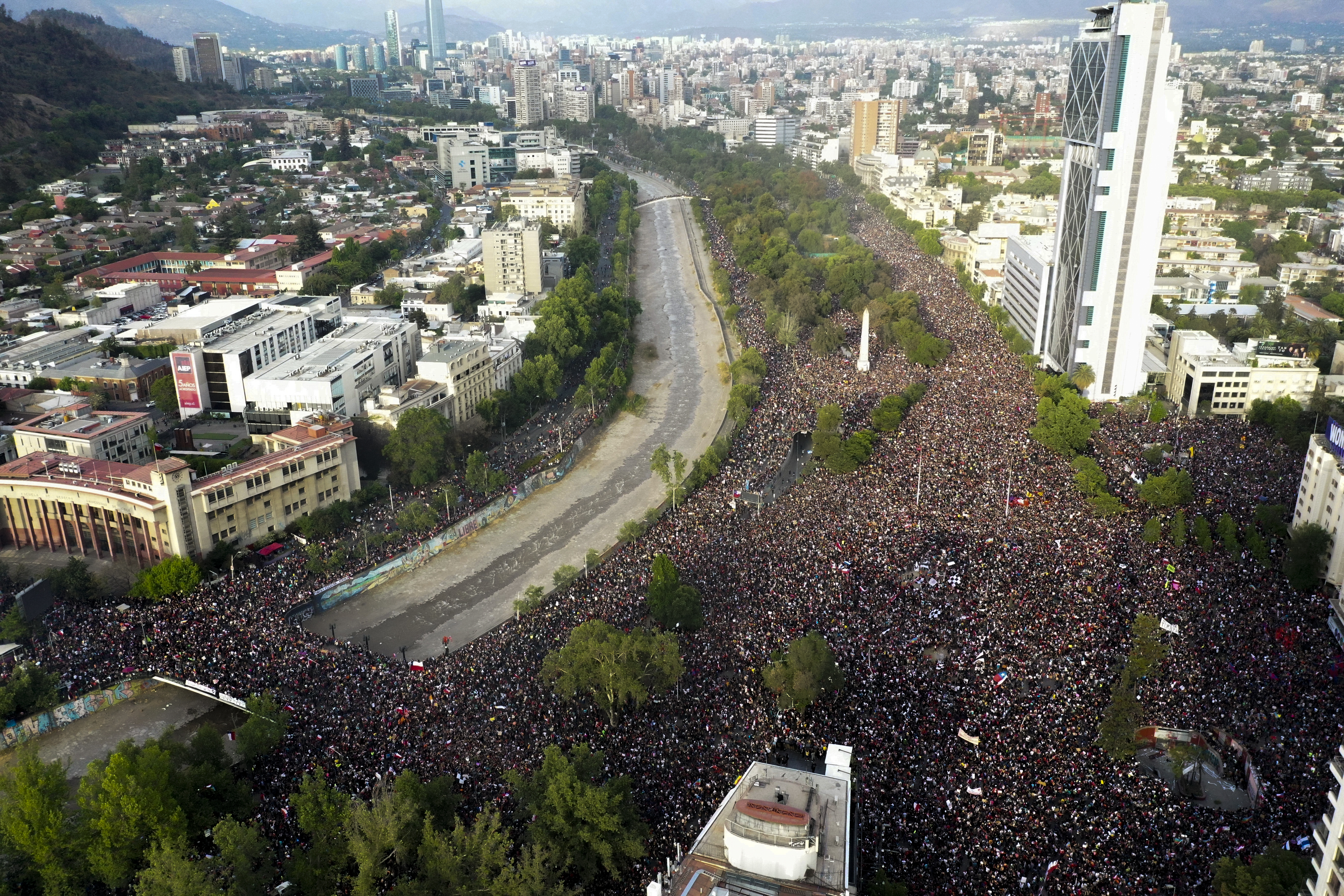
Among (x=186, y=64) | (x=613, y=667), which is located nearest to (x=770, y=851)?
(x=613, y=667)

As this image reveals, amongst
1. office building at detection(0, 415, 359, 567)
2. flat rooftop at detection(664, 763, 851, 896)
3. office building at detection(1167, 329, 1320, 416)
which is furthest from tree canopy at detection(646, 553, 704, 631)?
office building at detection(1167, 329, 1320, 416)

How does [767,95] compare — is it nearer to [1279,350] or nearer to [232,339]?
[1279,350]

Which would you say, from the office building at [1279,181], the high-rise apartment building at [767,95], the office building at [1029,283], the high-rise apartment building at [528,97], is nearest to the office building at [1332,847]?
the office building at [1029,283]

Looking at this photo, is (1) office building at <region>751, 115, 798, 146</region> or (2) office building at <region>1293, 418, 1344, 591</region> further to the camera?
(1) office building at <region>751, 115, 798, 146</region>

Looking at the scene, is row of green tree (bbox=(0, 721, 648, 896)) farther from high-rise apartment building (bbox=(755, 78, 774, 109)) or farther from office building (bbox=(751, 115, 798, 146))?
high-rise apartment building (bbox=(755, 78, 774, 109))

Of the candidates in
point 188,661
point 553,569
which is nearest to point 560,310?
point 553,569

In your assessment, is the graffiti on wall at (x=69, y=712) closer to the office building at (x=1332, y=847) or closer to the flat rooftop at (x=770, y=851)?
the flat rooftop at (x=770, y=851)
